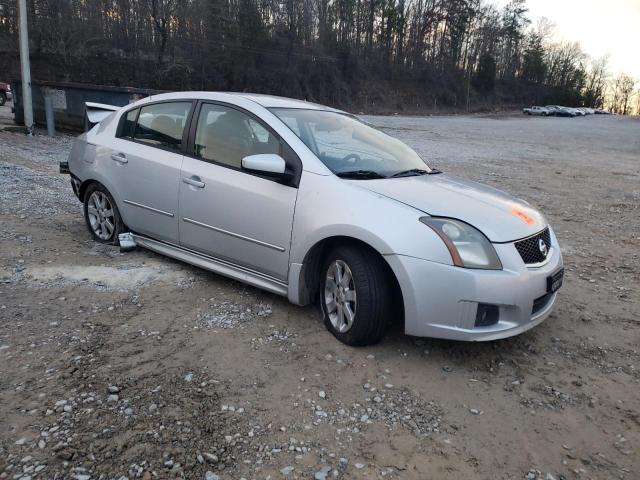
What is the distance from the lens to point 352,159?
3.85m

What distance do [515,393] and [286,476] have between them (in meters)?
1.47

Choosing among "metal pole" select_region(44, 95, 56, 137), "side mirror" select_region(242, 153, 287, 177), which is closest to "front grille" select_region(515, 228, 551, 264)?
"side mirror" select_region(242, 153, 287, 177)

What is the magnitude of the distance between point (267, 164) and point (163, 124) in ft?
5.04

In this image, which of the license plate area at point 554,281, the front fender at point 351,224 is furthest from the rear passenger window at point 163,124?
the license plate area at point 554,281

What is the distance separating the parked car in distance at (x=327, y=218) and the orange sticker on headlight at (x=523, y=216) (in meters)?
0.01

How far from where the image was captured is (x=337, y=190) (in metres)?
3.38

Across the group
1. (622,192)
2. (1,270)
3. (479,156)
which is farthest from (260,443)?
(479,156)

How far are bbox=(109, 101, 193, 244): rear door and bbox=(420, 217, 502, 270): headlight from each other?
2.23 m

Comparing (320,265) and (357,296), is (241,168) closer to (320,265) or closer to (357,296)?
(320,265)

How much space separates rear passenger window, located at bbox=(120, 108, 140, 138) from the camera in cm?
481

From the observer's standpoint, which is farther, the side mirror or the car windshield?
the car windshield

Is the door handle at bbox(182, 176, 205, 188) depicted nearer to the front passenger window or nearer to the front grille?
the front passenger window

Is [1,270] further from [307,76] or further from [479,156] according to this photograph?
[307,76]

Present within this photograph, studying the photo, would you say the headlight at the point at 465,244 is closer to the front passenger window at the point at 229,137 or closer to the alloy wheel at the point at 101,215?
the front passenger window at the point at 229,137
